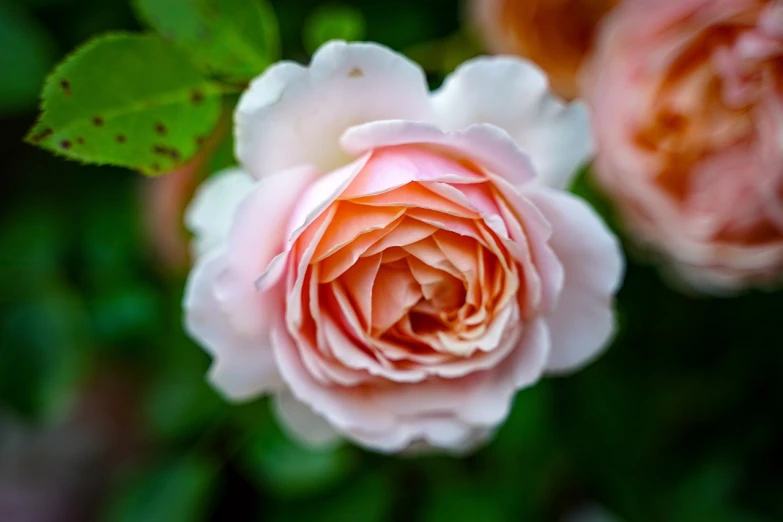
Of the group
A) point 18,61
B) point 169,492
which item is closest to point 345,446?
point 169,492

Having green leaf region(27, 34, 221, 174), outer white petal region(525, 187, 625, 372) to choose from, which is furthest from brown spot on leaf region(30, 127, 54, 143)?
outer white petal region(525, 187, 625, 372)

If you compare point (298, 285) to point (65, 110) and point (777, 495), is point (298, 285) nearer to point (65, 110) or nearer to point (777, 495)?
point (65, 110)

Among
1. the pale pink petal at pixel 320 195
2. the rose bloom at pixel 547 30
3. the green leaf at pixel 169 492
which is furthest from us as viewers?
the green leaf at pixel 169 492

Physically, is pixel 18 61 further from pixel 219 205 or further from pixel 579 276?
pixel 579 276

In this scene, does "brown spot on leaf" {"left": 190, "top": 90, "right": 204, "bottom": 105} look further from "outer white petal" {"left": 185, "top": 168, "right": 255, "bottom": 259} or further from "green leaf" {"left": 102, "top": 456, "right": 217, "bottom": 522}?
"green leaf" {"left": 102, "top": 456, "right": 217, "bottom": 522}

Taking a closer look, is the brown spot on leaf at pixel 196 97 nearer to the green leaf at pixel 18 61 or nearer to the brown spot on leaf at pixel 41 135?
the brown spot on leaf at pixel 41 135

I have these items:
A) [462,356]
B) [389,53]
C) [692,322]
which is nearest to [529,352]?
[462,356]

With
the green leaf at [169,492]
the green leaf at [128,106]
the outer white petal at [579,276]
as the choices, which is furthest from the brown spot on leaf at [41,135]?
the green leaf at [169,492]
